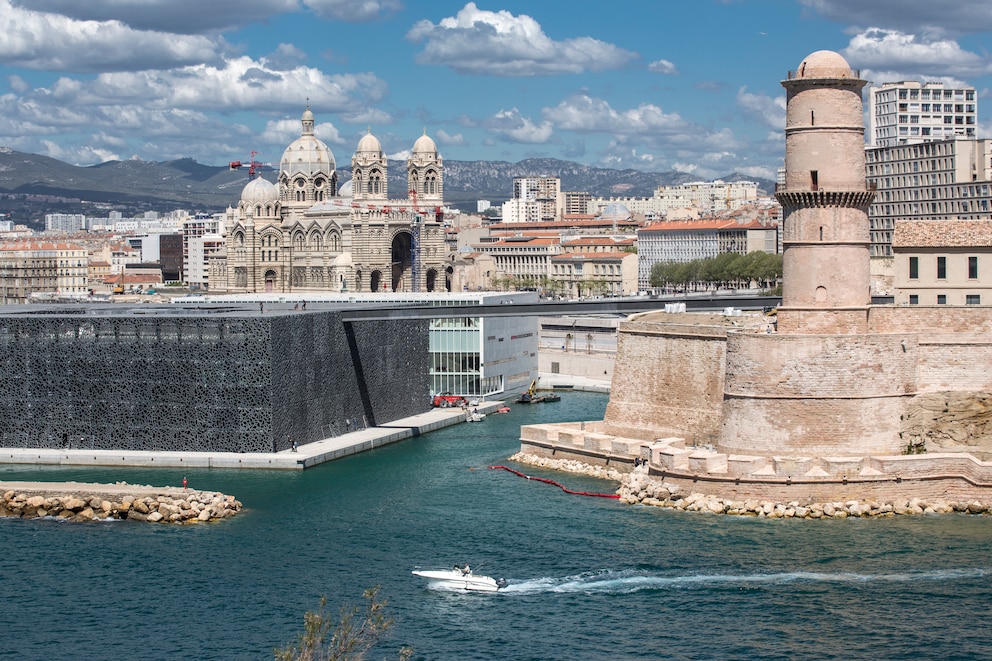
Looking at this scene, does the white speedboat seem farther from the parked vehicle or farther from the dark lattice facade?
the parked vehicle

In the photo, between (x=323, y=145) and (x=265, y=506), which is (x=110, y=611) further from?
(x=323, y=145)

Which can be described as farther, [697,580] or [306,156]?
[306,156]

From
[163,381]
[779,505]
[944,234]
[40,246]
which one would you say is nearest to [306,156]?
[40,246]

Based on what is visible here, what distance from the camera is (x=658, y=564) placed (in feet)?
111

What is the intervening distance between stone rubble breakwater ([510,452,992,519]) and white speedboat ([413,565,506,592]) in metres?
8.53

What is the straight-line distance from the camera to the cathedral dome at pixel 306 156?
12112cm

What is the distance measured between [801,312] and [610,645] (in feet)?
53.2

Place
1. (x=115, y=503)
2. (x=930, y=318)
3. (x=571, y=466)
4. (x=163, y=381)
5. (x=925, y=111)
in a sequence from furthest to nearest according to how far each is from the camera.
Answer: (x=925, y=111) → (x=163, y=381) → (x=571, y=466) → (x=930, y=318) → (x=115, y=503)

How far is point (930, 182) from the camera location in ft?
301

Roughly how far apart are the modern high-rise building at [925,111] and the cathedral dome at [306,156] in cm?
4445

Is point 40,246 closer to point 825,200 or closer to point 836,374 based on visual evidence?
point 825,200

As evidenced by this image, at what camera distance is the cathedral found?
→ 10950 cm

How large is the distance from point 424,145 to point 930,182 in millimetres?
45888

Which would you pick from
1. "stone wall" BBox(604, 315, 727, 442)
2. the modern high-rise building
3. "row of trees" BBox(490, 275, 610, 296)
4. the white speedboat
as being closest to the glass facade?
"stone wall" BBox(604, 315, 727, 442)
